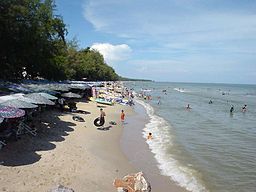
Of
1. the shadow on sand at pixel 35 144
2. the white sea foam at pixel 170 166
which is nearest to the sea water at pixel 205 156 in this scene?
the white sea foam at pixel 170 166

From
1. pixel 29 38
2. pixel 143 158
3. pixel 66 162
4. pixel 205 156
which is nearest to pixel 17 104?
pixel 66 162

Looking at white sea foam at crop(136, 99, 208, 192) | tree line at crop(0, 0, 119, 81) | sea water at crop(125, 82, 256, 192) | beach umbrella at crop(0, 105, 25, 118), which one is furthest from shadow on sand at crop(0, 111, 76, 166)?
tree line at crop(0, 0, 119, 81)

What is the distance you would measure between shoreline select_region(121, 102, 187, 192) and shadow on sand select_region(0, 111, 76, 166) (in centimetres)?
398

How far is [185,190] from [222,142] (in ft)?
38.8

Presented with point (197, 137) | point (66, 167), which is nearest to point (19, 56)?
point (197, 137)

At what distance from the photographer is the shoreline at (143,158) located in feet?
43.7

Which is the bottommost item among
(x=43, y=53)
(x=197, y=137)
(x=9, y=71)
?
(x=197, y=137)

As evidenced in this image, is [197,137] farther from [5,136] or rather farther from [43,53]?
[43,53]

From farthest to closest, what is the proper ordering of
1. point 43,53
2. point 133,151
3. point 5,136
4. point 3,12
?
point 43,53 < point 3,12 < point 133,151 < point 5,136

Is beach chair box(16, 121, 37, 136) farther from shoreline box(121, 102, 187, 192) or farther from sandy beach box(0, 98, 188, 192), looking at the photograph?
shoreline box(121, 102, 187, 192)

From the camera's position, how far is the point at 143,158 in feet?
56.5

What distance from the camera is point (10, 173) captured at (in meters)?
11.6

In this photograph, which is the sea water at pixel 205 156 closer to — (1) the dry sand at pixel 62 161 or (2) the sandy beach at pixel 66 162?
(2) the sandy beach at pixel 66 162

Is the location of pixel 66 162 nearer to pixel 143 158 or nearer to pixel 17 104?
pixel 17 104
